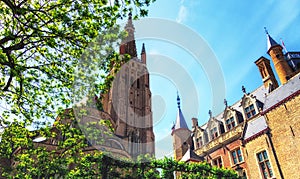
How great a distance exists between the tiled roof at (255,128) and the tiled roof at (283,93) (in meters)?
1.39

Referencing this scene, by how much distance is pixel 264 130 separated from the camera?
18125 millimetres

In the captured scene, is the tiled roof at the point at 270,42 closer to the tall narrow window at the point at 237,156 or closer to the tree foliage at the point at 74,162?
the tall narrow window at the point at 237,156

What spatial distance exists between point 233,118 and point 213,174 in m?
7.47

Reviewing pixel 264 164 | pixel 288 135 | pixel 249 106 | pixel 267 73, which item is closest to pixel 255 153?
pixel 264 164

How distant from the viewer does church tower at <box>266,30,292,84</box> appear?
21.4m

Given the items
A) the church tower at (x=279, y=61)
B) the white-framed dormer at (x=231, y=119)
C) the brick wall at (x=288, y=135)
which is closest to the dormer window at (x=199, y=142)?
the white-framed dormer at (x=231, y=119)

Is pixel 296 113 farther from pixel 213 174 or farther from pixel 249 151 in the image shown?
pixel 213 174

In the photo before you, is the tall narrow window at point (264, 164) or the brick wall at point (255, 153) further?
the tall narrow window at point (264, 164)

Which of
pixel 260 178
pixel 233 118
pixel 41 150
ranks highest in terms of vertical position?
pixel 233 118

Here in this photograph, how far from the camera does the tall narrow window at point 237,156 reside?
20.9 meters

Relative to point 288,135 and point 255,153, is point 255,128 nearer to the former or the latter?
point 255,153

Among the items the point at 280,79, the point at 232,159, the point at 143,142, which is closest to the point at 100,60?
the point at 232,159

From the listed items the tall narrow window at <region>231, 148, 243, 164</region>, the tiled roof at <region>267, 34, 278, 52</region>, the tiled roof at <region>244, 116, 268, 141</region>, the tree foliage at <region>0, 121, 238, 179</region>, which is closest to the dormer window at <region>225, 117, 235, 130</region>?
the tiled roof at <region>244, 116, 268, 141</region>

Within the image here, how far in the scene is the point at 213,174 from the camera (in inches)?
743
